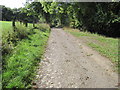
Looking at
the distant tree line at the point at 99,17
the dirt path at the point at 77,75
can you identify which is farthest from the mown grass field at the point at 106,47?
the distant tree line at the point at 99,17

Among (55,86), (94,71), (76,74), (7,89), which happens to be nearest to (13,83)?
(7,89)

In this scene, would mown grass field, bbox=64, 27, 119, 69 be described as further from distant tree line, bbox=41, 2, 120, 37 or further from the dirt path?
distant tree line, bbox=41, 2, 120, 37

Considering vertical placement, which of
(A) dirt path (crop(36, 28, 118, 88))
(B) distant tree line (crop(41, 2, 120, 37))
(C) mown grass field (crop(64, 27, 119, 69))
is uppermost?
(B) distant tree line (crop(41, 2, 120, 37))

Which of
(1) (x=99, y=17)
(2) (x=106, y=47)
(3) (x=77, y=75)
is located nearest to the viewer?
(3) (x=77, y=75)

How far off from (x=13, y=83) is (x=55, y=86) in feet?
4.05

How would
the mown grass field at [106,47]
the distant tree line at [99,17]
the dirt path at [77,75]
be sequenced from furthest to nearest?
the distant tree line at [99,17]
the mown grass field at [106,47]
the dirt path at [77,75]

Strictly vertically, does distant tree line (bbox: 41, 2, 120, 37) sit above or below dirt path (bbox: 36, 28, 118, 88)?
above

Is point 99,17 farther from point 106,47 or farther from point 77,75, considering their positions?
point 77,75

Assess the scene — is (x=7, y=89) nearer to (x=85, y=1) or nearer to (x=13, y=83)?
(x=13, y=83)

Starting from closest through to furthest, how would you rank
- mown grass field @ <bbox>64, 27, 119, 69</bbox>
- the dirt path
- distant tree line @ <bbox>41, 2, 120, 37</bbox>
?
the dirt path < mown grass field @ <bbox>64, 27, 119, 69</bbox> < distant tree line @ <bbox>41, 2, 120, 37</bbox>

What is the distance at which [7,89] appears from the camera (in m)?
2.80

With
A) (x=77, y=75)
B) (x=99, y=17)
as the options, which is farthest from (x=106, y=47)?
(x=99, y=17)

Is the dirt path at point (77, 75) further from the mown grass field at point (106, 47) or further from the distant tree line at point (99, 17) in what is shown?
the distant tree line at point (99, 17)

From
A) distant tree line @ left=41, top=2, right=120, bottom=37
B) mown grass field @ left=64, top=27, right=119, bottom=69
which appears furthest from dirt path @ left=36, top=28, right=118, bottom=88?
distant tree line @ left=41, top=2, right=120, bottom=37
